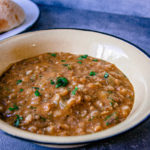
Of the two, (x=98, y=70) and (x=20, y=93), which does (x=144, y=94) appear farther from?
(x=20, y=93)

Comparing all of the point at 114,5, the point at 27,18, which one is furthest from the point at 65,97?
the point at 114,5

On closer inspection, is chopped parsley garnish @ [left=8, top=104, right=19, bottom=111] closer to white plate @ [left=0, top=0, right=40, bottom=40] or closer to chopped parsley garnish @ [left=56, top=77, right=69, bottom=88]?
chopped parsley garnish @ [left=56, top=77, right=69, bottom=88]

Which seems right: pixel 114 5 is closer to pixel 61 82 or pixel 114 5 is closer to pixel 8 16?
pixel 8 16

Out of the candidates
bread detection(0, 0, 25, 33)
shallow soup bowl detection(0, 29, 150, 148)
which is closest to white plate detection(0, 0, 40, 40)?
bread detection(0, 0, 25, 33)

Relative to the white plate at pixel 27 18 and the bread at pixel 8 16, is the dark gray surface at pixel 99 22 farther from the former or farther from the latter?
the bread at pixel 8 16

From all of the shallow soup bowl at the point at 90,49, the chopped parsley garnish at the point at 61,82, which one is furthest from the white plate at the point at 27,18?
the chopped parsley garnish at the point at 61,82

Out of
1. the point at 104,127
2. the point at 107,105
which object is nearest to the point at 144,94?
the point at 107,105

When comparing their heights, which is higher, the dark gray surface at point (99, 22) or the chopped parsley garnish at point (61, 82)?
the chopped parsley garnish at point (61, 82)
